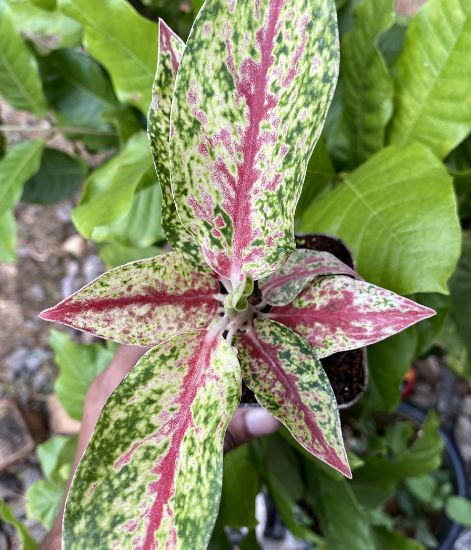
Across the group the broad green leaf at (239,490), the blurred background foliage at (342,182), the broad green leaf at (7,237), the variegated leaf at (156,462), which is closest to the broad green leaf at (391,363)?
the blurred background foliage at (342,182)

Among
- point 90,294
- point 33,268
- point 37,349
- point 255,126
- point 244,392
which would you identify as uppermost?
point 255,126

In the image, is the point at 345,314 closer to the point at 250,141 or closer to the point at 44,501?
the point at 250,141

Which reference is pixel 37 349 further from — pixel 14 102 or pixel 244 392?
pixel 244 392

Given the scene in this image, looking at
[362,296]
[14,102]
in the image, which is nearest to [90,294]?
[362,296]

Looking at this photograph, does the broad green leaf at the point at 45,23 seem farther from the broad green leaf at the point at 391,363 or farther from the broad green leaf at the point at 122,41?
the broad green leaf at the point at 391,363

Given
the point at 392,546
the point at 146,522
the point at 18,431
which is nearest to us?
the point at 146,522

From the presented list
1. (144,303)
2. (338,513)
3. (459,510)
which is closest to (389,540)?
(338,513)

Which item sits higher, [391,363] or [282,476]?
[391,363]
